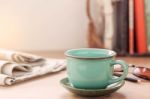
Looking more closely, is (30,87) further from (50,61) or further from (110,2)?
(110,2)

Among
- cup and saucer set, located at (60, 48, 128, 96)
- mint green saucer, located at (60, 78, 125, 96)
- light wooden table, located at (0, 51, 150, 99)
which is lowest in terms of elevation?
light wooden table, located at (0, 51, 150, 99)

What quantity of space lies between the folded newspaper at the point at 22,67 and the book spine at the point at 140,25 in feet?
0.95

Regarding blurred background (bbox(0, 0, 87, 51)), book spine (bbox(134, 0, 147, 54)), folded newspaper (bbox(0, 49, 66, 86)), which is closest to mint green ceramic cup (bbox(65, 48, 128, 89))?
folded newspaper (bbox(0, 49, 66, 86))

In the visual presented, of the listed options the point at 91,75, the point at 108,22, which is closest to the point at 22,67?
the point at 91,75

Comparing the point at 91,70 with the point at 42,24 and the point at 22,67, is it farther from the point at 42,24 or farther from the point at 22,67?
the point at 42,24

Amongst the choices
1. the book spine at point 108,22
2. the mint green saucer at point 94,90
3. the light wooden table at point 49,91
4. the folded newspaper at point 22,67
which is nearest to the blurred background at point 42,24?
the book spine at point 108,22

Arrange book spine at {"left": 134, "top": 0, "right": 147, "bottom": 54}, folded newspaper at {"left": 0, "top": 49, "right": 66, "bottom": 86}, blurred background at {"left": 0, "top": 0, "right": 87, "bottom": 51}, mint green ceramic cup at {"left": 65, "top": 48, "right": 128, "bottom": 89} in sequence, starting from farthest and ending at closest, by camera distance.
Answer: blurred background at {"left": 0, "top": 0, "right": 87, "bottom": 51} < book spine at {"left": 134, "top": 0, "right": 147, "bottom": 54} < folded newspaper at {"left": 0, "top": 49, "right": 66, "bottom": 86} < mint green ceramic cup at {"left": 65, "top": 48, "right": 128, "bottom": 89}

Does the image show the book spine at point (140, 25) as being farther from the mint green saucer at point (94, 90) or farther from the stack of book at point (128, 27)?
the mint green saucer at point (94, 90)

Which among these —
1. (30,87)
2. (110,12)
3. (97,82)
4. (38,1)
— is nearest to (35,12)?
(38,1)

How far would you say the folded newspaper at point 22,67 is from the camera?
0.78 metres

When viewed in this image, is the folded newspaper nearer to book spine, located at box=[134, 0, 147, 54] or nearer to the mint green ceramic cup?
the mint green ceramic cup

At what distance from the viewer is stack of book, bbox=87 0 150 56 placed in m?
1.07

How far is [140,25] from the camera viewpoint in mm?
1067

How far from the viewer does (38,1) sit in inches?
47.9
